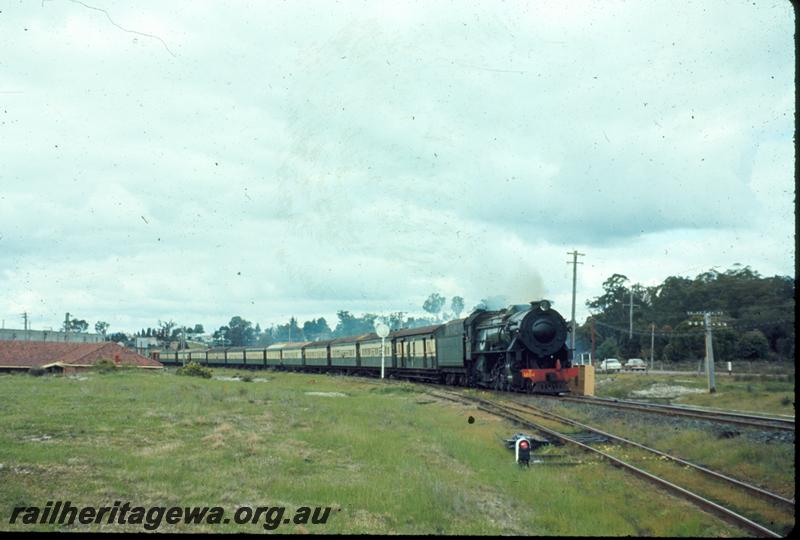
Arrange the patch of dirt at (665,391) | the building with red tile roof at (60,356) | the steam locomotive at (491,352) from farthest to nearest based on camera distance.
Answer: the building with red tile roof at (60,356) → the patch of dirt at (665,391) → the steam locomotive at (491,352)

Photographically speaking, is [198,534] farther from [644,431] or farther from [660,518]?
[644,431]

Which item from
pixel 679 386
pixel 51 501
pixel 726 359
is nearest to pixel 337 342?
pixel 679 386

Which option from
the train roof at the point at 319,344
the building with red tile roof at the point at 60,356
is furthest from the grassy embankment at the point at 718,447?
the building with red tile roof at the point at 60,356

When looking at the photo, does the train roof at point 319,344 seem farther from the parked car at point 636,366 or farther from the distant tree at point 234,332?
the distant tree at point 234,332

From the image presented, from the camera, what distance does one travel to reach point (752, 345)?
61125mm

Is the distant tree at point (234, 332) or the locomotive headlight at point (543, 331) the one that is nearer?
the locomotive headlight at point (543, 331)

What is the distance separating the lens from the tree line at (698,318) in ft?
201

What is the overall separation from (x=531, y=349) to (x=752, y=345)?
1600 inches

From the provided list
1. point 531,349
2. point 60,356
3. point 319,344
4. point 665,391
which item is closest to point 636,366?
point 665,391

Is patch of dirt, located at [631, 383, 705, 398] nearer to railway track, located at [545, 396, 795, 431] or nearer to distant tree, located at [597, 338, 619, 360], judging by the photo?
railway track, located at [545, 396, 795, 431]

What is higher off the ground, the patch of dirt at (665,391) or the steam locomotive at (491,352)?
the steam locomotive at (491,352)

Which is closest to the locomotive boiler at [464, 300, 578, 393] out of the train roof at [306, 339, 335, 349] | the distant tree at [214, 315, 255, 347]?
the train roof at [306, 339, 335, 349]

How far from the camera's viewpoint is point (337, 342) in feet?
212

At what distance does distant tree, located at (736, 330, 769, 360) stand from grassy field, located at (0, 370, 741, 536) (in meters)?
48.8
